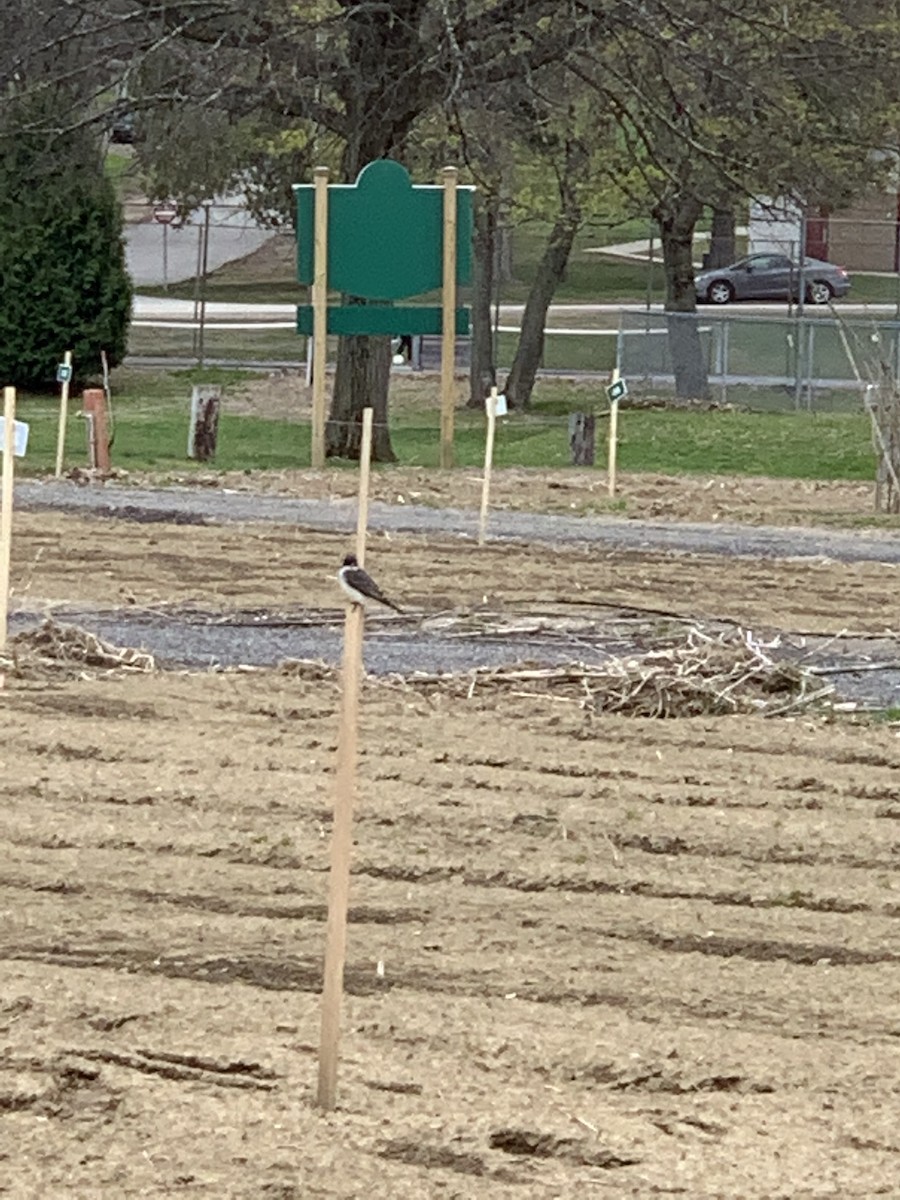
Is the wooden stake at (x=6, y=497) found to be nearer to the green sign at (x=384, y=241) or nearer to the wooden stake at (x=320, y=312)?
the wooden stake at (x=320, y=312)

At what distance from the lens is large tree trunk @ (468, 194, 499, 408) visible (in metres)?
32.4

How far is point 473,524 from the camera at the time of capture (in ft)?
58.3

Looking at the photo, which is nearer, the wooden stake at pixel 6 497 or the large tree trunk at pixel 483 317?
the wooden stake at pixel 6 497

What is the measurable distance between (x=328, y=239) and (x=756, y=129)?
6400 millimetres

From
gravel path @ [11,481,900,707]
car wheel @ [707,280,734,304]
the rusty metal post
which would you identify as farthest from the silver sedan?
gravel path @ [11,481,900,707]

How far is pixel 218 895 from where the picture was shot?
A: 711cm

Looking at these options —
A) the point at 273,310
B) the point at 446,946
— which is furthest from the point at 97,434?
the point at 273,310

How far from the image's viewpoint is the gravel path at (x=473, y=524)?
16.7 m

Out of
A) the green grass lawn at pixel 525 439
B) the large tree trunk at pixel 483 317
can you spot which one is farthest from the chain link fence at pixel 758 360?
the large tree trunk at pixel 483 317

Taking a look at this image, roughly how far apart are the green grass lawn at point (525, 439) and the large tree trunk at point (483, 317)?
433mm

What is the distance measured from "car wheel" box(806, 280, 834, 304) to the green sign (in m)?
20.5

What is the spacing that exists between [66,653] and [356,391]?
1455cm

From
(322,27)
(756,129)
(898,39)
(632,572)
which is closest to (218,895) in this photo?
(632,572)

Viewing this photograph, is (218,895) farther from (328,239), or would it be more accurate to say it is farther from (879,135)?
(879,135)
